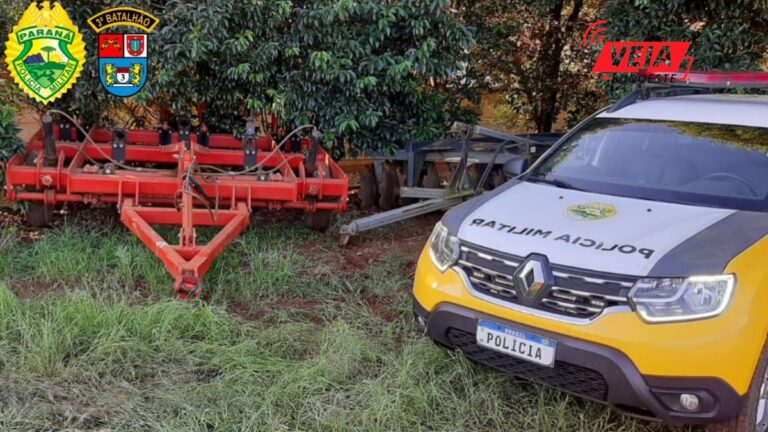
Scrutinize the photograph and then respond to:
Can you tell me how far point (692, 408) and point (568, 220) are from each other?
3.46 feet

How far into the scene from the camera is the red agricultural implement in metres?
4.92

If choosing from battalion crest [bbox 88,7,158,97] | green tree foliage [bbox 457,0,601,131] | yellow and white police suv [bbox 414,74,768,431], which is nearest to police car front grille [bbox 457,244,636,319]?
yellow and white police suv [bbox 414,74,768,431]

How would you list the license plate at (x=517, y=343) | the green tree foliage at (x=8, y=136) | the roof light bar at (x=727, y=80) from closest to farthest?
1. the license plate at (x=517, y=343)
2. the roof light bar at (x=727, y=80)
3. the green tree foliage at (x=8, y=136)

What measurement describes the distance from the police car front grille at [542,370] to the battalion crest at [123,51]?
4.71m

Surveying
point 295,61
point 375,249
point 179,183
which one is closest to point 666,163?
point 375,249

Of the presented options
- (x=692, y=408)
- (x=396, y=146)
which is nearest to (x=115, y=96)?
(x=396, y=146)

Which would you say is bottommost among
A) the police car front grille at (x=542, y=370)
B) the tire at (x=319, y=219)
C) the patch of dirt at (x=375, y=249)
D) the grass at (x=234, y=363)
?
the grass at (x=234, y=363)

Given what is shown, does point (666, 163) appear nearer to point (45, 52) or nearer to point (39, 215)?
point (39, 215)

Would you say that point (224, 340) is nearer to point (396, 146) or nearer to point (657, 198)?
point (657, 198)

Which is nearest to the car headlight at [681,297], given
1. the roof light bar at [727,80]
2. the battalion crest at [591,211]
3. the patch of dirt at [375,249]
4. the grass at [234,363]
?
the battalion crest at [591,211]

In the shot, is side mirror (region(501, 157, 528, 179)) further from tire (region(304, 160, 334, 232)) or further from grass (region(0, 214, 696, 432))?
tire (region(304, 160, 334, 232))

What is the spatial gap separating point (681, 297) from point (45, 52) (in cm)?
606

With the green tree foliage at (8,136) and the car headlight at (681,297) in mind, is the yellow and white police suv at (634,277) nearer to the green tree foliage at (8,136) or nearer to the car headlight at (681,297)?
the car headlight at (681,297)

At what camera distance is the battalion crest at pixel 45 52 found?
6422mm
